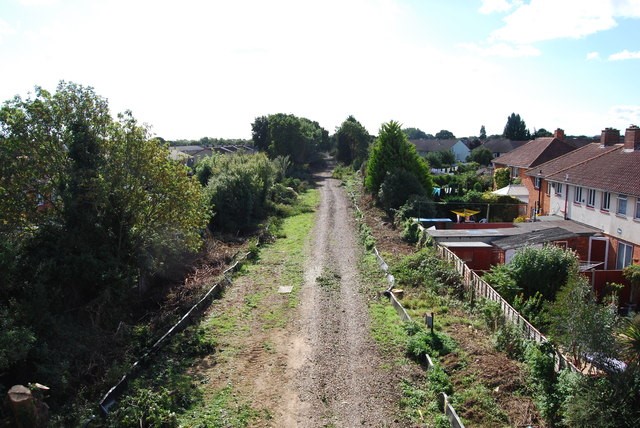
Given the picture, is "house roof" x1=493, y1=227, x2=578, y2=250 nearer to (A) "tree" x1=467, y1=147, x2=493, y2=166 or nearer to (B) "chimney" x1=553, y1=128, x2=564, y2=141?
(B) "chimney" x1=553, y1=128, x2=564, y2=141

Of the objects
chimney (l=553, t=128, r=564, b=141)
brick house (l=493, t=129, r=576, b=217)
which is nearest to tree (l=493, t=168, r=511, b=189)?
brick house (l=493, t=129, r=576, b=217)

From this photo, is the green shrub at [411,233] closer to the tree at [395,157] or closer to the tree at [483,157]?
the tree at [395,157]

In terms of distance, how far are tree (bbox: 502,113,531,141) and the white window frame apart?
85.3 meters

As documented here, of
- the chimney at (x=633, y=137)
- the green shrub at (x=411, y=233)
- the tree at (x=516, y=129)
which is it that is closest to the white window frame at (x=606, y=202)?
the chimney at (x=633, y=137)

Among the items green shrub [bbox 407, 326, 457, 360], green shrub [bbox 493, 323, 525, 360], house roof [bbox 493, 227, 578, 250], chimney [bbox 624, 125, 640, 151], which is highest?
chimney [bbox 624, 125, 640, 151]

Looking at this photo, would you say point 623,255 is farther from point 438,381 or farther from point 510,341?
point 438,381

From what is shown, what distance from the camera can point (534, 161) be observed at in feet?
128

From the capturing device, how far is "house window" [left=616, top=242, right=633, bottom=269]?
2147cm

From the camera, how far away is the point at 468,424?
9969 mm

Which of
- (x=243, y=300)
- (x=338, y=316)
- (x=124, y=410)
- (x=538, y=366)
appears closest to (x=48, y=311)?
(x=124, y=410)

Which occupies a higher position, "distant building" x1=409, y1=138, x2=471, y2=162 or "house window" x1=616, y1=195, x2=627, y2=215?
"distant building" x1=409, y1=138, x2=471, y2=162

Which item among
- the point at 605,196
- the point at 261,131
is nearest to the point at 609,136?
the point at 605,196

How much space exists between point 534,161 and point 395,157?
11194 millimetres

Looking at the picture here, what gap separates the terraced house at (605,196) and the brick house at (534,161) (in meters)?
0.74
